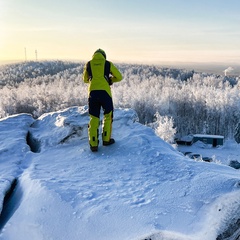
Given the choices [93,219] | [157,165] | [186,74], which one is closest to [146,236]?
[93,219]

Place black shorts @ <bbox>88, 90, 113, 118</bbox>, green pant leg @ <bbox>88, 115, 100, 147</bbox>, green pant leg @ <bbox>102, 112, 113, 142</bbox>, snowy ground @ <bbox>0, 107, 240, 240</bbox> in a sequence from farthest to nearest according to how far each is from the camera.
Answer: black shorts @ <bbox>88, 90, 113, 118</bbox>
green pant leg @ <bbox>102, 112, 113, 142</bbox>
green pant leg @ <bbox>88, 115, 100, 147</bbox>
snowy ground @ <bbox>0, 107, 240, 240</bbox>

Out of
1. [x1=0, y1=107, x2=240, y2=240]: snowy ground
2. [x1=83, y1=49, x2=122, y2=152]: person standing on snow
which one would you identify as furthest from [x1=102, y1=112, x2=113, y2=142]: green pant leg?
[x1=0, y1=107, x2=240, y2=240]: snowy ground

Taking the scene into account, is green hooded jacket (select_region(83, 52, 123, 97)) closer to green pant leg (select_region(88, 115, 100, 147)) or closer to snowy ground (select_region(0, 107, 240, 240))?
green pant leg (select_region(88, 115, 100, 147))

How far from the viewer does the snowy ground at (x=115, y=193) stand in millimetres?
4277

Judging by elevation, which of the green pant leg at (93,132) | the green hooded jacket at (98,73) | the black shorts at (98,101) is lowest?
Answer: the green pant leg at (93,132)

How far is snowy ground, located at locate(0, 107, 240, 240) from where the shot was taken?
14.0 ft

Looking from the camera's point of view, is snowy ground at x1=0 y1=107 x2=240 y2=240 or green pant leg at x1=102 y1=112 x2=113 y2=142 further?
green pant leg at x1=102 y1=112 x2=113 y2=142

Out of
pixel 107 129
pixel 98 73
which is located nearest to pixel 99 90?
pixel 98 73

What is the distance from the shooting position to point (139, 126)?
8.45 metres

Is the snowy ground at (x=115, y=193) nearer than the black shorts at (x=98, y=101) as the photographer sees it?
Yes

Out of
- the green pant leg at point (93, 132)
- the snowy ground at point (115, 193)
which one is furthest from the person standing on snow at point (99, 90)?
the snowy ground at point (115, 193)

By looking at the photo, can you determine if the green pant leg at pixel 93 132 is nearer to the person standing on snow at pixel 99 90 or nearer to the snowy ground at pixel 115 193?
the person standing on snow at pixel 99 90

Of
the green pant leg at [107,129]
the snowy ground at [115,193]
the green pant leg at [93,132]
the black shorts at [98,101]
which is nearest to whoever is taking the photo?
the snowy ground at [115,193]

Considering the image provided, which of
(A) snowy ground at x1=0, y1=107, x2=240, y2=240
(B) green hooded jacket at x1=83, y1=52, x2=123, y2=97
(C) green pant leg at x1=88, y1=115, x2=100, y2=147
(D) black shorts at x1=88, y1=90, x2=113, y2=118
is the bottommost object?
(A) snowy ground at x1=0, y1=107, x2=240, y2=240
